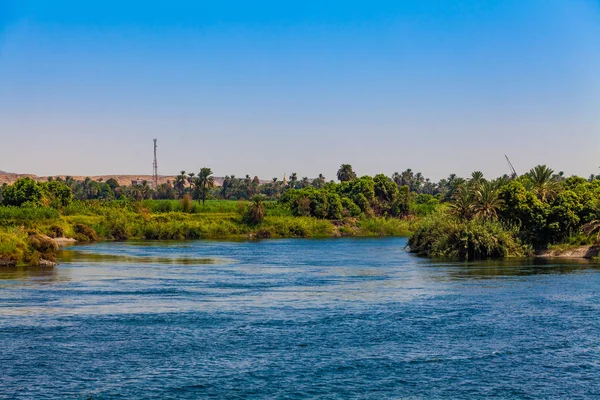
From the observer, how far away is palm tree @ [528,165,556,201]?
9988 centimetres

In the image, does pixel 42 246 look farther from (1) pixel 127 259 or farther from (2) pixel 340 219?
(2) pixel 340 219

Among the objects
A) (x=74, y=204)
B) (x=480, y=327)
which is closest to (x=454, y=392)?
(x=480, y=327)

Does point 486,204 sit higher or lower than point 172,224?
higher

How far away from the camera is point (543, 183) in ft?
329

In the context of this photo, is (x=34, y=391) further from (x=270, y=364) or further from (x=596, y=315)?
(x=596, y=315)

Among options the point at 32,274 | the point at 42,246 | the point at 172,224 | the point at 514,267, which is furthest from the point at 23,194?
the point at 514,267

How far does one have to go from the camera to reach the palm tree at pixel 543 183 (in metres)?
99.9

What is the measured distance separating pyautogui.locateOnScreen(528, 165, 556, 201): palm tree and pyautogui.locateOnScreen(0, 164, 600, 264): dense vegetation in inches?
5.1

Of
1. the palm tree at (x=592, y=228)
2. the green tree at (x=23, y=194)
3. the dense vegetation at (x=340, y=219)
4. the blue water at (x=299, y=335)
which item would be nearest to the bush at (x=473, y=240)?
the dense vegetation at (x=340, y=219)

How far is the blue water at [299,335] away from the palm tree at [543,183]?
28.6 meters

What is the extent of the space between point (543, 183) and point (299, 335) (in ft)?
223

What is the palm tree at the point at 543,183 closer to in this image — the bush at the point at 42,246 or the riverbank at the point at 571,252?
the riverbank at the point at 571,252

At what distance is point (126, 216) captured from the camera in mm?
156875

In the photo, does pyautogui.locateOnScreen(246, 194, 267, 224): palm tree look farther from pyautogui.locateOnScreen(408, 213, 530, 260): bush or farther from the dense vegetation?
pyautogui.locateOnScreen(408, 213, 530, 260): bush
